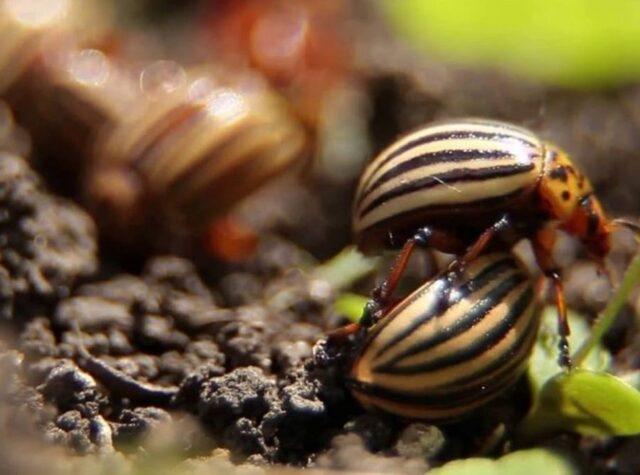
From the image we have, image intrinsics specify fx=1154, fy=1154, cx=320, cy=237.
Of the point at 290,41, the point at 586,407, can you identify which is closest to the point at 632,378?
the point at 586,407

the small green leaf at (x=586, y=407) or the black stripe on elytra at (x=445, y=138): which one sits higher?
the black stripe on elytra at (x=445, y=138)

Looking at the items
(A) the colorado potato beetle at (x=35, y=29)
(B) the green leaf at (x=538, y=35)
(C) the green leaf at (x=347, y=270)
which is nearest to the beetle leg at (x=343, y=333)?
(C) the green leaf at (x=347, y=270)

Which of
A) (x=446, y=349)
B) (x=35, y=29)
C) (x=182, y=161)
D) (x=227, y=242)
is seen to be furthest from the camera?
(x=35, y=29)

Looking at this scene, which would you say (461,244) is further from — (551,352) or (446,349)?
(446,349)

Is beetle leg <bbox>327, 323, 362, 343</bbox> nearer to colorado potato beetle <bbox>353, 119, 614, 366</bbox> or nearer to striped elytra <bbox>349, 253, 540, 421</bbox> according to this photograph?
colorado potato beetle <bbox>353, 119, 614, 366</bbox>

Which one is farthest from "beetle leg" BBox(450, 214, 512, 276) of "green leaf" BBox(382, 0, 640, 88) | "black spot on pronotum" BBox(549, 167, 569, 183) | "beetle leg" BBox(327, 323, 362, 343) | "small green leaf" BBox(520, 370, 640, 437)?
"green leaf" BBox(382, 0, 640, 88)

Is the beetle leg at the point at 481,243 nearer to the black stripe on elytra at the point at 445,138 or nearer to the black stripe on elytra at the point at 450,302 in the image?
the black stripe on elytra at the point at 450,302

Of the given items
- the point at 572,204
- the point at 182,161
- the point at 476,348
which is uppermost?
the point at 182,161
